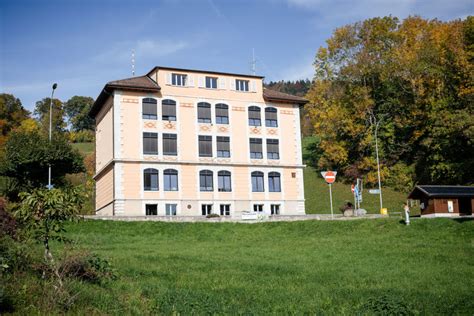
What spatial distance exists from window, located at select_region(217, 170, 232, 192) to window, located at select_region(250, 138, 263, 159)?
3228mm

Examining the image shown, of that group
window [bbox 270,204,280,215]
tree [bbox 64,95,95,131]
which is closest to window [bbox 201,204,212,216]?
window [bbox 270,204,280,215]

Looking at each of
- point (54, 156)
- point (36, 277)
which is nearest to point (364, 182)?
point (54, 156)

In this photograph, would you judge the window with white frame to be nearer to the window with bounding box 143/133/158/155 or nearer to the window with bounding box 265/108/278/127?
the window with bounding box 265/108/278/127

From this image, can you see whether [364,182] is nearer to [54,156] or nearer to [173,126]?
[173,126]

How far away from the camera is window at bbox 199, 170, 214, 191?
174 feet

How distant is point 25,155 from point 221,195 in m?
17.6

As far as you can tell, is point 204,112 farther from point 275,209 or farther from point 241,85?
point 275,209

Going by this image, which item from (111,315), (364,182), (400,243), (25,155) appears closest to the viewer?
(111,315)

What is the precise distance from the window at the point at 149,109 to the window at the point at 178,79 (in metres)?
2.68

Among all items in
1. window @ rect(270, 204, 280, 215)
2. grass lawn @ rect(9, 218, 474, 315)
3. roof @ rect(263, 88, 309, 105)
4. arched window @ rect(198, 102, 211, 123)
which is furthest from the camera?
roof @ rect(263, 88, 309, 105)

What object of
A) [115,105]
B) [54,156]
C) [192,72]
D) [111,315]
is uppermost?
[192,72]

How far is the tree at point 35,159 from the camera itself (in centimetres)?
4700

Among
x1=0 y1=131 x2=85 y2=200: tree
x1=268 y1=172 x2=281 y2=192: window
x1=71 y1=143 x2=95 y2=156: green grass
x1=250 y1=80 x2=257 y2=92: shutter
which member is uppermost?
x1=71 y1=143 x2=95 y2=156: green grass

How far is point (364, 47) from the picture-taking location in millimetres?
67625
